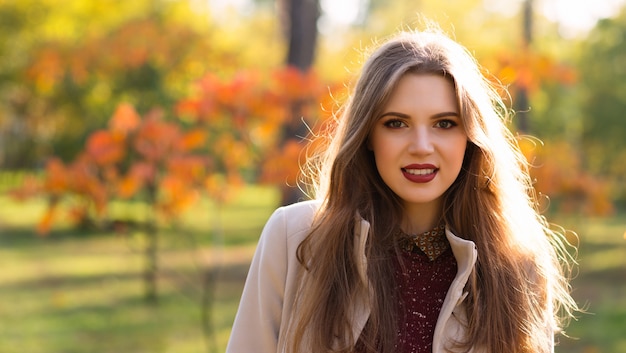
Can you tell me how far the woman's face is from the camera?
229 centimetres

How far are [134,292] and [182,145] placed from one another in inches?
202

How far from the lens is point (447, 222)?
2461mm

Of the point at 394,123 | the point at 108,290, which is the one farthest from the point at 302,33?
the point at 394,123

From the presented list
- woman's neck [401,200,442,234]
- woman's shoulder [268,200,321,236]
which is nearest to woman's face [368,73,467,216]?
woman's neck [401,200,442,234]

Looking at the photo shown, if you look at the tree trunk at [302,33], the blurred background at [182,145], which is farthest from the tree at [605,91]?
the tree trunk at [302,33]

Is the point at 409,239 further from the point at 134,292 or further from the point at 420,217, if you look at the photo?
the point at 134,292

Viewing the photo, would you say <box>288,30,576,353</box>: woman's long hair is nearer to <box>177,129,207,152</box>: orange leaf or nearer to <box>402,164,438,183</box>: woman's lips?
<box>402,164,438,183</box>: woman's lips

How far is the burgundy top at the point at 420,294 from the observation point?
2.34 meters

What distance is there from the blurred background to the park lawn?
0.14ft

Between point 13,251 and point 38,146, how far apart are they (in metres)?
2.65

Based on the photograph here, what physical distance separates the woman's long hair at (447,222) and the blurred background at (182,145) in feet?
1.62

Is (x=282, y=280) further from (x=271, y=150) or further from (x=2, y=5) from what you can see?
(x=2, y=5)

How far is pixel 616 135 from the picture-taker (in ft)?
52.3

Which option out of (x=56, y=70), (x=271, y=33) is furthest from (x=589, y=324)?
(x=271, y=33)
